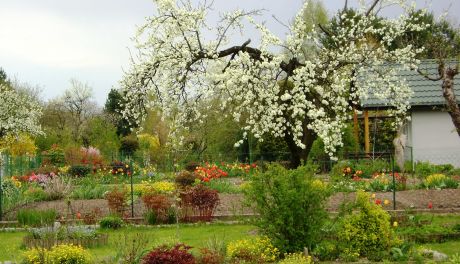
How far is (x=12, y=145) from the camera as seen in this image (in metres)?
37.1

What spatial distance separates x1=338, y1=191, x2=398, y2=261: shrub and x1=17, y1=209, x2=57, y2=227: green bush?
6907 mm

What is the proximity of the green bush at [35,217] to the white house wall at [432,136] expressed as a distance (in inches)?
597

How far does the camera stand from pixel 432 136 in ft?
80.7

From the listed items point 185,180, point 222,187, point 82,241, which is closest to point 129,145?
point 222,187

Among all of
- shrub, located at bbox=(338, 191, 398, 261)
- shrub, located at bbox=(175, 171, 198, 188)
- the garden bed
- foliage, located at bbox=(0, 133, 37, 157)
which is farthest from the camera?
foliage, located at bbox=(0, 133, 37, 157)

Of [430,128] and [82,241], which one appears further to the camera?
[430,128]

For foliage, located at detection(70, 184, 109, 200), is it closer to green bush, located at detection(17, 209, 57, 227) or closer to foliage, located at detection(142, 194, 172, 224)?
green bush, located at detection(17, 209, 57, 227)

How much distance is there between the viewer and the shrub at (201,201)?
14680mm

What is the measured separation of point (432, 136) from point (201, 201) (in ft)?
43.2

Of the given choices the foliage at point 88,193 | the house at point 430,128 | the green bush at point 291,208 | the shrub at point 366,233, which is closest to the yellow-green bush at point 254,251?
the green bush at point 291,208

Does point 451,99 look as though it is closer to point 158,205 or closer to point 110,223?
point 158,205

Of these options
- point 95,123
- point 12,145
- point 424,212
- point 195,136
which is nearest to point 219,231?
point 424,212

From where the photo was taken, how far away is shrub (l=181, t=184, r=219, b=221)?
48.2 feet

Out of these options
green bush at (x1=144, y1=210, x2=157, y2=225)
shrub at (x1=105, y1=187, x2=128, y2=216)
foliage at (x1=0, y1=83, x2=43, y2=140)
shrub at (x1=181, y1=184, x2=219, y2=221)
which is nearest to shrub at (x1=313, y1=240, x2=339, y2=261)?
shrub at (x1=181, y1=184, x2=219, y2=221)
